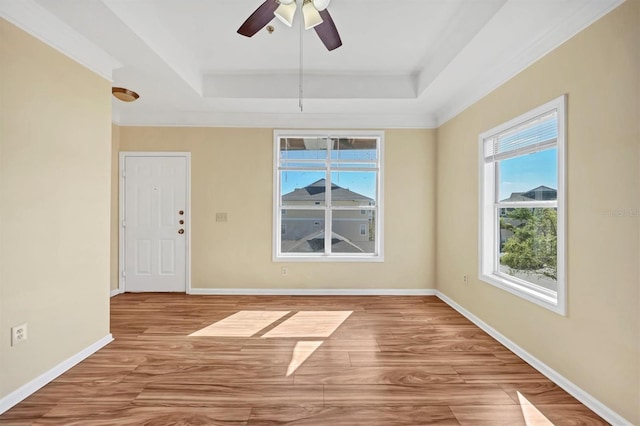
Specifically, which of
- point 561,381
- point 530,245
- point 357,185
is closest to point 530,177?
point 530,245

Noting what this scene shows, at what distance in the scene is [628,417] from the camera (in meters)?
1.80

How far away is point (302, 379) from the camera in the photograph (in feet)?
7.74

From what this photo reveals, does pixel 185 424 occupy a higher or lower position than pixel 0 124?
lower

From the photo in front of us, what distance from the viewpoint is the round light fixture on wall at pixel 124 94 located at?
360 centimetres

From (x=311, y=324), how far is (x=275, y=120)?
2.87 meters

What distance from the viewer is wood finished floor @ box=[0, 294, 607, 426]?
1.95 meters

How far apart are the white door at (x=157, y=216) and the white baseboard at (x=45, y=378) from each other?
1.80m

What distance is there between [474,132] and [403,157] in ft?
3.98

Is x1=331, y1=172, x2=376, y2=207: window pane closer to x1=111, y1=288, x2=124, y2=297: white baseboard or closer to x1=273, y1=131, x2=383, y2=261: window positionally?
x1=273, y1=131, x2=383, y2=261: window

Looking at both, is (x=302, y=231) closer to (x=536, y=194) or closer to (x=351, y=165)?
(x=351, y=165)

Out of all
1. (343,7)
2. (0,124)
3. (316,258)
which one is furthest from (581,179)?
(0,124)

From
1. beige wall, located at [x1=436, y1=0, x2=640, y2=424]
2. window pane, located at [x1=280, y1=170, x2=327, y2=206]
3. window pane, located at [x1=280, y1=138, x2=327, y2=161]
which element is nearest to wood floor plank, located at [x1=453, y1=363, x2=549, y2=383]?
beige wall, located at [x1=436, y1=0, x2=640, y2=424]

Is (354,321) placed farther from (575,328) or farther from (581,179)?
(581,179)

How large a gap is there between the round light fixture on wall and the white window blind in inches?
160
